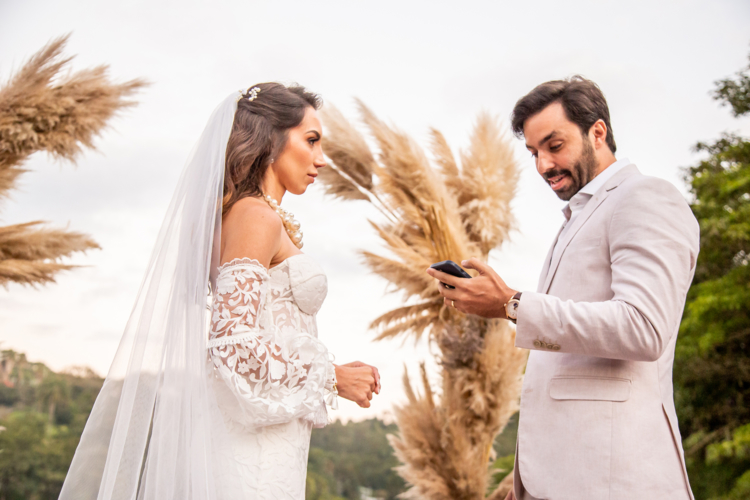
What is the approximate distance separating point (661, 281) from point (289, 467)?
1.04 m

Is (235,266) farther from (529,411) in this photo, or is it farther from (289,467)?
(529,411)

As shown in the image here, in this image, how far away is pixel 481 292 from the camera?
1327mm

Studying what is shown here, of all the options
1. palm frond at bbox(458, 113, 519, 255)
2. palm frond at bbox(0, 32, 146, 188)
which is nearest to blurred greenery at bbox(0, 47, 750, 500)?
palm frond at bbox(0, 32, 146, 188)

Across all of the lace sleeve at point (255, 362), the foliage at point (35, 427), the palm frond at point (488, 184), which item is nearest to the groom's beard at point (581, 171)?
the lace sleeve at point (255, 362)

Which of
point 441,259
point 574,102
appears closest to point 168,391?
point 574,102

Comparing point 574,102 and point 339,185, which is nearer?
point 574,102

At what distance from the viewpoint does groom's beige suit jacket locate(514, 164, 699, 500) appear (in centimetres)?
119

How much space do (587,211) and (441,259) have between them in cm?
122

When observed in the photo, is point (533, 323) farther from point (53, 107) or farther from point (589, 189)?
point (53, 107)

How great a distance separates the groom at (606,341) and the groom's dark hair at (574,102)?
0.85 ft

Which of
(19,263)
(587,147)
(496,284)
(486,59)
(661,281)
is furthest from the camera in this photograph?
(486,59)

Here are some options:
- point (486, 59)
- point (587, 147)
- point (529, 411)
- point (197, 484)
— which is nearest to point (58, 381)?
point (197, 484)

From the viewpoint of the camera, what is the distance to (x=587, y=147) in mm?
1642

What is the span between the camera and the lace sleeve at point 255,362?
1365mm
